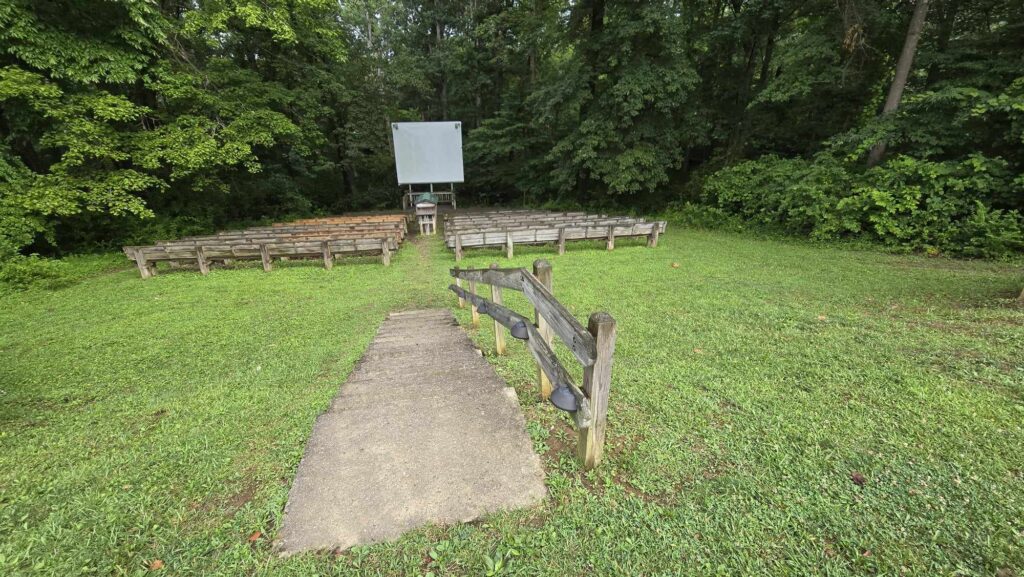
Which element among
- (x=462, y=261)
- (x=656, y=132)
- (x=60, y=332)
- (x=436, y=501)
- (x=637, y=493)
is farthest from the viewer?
(x=656, y=132)

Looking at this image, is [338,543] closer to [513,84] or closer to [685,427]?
[685,427]

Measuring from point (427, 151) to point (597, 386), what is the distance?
58.0 ft

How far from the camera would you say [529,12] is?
1819 cm

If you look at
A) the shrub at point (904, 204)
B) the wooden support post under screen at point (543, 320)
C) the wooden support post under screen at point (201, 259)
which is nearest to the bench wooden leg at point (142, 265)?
the wooden support post under screen at point (201, 259)

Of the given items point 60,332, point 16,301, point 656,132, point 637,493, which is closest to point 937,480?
point 637,493

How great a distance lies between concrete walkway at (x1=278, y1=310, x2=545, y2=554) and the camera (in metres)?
1.66

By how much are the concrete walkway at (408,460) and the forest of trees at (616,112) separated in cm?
995

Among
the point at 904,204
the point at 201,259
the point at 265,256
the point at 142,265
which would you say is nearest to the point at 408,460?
the point at 265,256

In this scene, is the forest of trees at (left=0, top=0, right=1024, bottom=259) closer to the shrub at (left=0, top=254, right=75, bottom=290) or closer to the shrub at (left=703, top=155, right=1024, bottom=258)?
the shrub at (left=703, top=155, right=1024, bottom=258)

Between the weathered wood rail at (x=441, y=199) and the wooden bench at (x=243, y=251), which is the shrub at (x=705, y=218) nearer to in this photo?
the wooden bench at (x=243, y=251)

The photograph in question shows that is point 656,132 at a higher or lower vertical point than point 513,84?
lower

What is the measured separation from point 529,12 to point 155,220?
59.8 feet

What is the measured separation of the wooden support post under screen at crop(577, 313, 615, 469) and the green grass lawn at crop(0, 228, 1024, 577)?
0.11 meters

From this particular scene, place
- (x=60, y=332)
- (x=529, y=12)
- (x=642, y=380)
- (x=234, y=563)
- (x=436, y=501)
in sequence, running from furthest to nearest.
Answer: (x=529, y=12)
(x=60, y=332)
(x=642, y=380)
(x=436, y=501)
(x=234, y=563)
